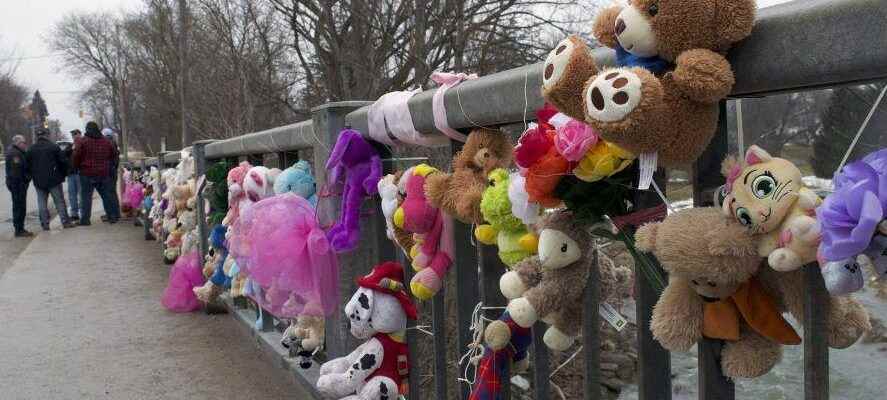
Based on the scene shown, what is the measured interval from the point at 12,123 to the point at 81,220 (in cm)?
5936

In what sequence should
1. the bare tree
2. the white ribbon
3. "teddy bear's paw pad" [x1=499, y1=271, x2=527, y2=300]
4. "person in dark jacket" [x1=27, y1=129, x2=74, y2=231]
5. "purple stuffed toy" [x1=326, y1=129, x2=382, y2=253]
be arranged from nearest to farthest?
1. "teddy bear's paw pad" [x1=499, y1=271, x2=527, y2=300]
2. the white ribbon
3. "purple stuffed toy" [x1=326, y1=129, x2=382, y2=253]
4. the bare tree
5. "person in dark jacket" [x1=27, y1=129, x2=74, y2=231]

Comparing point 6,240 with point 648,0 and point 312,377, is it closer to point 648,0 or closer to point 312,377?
point 312,377

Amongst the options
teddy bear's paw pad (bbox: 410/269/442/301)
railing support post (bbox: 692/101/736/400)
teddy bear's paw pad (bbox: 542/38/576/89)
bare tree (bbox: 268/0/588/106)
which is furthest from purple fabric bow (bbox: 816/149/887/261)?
bare tree (bbox: 268/0/588/106)

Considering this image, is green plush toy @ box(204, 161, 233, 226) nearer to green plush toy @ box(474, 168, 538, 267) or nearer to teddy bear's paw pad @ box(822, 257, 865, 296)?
green plush toy @ box(474, 168, 538, 267)

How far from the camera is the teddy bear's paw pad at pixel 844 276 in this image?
1102 mm

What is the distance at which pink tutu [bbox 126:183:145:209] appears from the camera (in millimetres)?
13688

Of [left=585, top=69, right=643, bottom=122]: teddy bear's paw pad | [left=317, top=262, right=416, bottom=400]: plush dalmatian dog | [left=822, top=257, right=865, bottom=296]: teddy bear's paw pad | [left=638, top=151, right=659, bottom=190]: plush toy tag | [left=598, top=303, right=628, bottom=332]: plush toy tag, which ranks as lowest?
[left=317, top=262, right=416, bottom=400]: plush dalmatian dog

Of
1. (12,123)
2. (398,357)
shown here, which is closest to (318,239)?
(398,357)

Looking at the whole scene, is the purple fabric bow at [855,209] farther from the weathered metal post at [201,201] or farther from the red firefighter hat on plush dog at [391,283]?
the weathered metal post at [201,201]

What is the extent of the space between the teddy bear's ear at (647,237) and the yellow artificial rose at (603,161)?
150 mm

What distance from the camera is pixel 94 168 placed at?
547 inches

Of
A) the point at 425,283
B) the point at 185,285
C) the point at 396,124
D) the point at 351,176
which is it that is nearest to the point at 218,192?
the point at 185,285

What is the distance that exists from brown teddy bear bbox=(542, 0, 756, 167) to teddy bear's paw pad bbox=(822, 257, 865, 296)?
337mm

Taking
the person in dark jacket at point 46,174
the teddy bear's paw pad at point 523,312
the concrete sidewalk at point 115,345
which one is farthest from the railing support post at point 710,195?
the person in dark jacket at point 46,174
